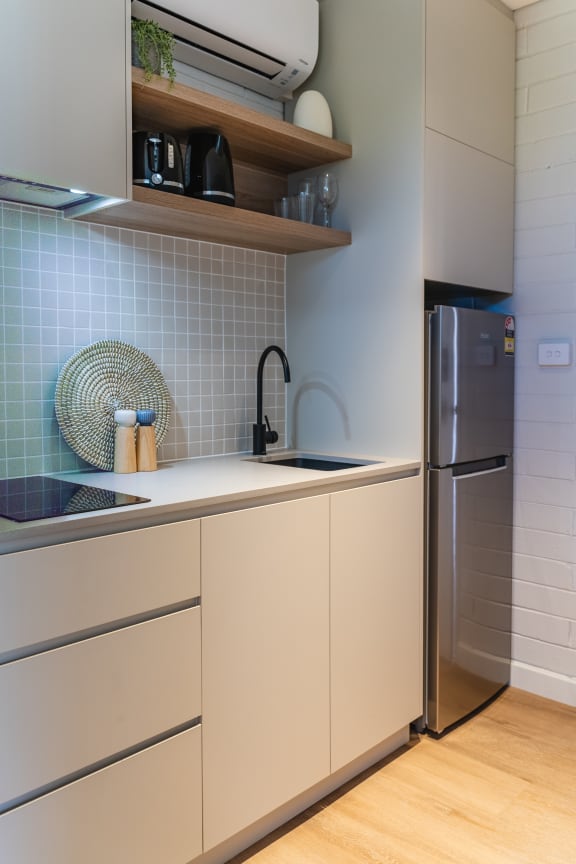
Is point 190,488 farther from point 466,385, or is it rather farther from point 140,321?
point 466,385

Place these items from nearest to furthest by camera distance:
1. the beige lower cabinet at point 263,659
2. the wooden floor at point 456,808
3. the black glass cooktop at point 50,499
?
the black glass cooktop at point 50,499 → the beige lower cabinet at point 263,659 → the wooden floor at point 456,808

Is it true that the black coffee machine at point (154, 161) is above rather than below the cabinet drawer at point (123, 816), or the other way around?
above

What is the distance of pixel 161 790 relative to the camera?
1.55 metres

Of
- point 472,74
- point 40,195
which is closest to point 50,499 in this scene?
point 40,195

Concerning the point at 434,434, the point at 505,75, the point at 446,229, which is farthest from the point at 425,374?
the point at 505,75

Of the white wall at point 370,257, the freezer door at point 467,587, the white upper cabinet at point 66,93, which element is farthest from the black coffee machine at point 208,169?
the freezer door at point 467,587

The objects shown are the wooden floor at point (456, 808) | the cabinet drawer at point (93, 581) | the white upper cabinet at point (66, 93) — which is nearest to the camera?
the cabinet drawer at point (93, 581)

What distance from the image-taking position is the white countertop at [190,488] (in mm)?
1348

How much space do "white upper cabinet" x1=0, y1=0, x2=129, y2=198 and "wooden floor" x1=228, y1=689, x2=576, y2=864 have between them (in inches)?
67.1

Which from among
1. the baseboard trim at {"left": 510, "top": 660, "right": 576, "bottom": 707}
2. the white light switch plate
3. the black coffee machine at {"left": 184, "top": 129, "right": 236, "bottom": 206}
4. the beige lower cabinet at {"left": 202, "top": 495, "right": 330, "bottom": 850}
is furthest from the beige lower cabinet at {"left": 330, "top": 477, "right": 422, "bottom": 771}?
the black coffee machine at {"left": 184, "top": 129, "right": 236, "bottom": 206}

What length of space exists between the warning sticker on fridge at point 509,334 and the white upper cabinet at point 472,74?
587 mm

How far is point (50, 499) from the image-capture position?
5.13 ft

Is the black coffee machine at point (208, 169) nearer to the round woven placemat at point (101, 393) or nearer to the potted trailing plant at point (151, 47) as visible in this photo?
the potted trailing plant at point (151, 47)

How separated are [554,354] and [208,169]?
1406 millimetres
